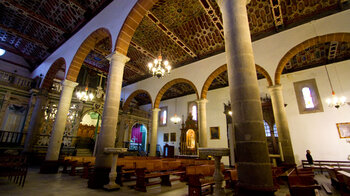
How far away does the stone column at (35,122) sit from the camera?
9070mm

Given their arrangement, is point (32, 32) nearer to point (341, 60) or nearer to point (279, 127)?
point (279, 127)

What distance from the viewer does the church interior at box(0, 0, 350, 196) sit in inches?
167

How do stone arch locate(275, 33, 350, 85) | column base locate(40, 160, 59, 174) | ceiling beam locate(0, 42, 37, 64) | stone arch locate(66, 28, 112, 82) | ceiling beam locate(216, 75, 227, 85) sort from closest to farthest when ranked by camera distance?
stone arch locate(275, 33, 350, 85) < column base locate(40, 160, 59, 174) < stone arch locate(66, 28, 112, 82) < ceiling beam locate(0, 42, 37, 64) < ceiling beam locate(216, 75, 227, 85)

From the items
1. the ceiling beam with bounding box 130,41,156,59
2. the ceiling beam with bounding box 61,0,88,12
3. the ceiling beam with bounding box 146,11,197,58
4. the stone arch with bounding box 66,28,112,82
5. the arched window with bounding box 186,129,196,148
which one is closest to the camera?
the ceiling beam with bounding box 61,0,88,12

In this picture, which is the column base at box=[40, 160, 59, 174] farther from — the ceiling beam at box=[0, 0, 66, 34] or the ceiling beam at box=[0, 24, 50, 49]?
the ceiling beam at box=[0, 24, 50, 49]

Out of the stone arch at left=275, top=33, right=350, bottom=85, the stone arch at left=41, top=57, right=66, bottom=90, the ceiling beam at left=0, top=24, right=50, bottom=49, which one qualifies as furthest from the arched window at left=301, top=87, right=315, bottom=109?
the ceiling beam at left=0, top=24, right=50, bottom=49

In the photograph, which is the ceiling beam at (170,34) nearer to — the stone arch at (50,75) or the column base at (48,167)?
the stone arch at (50,75)

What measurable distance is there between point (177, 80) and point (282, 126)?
6545 millimetres

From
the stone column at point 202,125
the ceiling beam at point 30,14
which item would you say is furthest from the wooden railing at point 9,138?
the stone column at point 202,125

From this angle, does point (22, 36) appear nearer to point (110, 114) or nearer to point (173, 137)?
point (110, 114)

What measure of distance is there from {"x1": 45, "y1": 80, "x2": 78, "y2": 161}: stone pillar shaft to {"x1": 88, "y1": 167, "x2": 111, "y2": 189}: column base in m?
3.80

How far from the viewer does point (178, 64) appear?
36.6 ft

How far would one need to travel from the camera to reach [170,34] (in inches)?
337

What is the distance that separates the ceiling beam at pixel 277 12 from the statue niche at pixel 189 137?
9.15 meters
